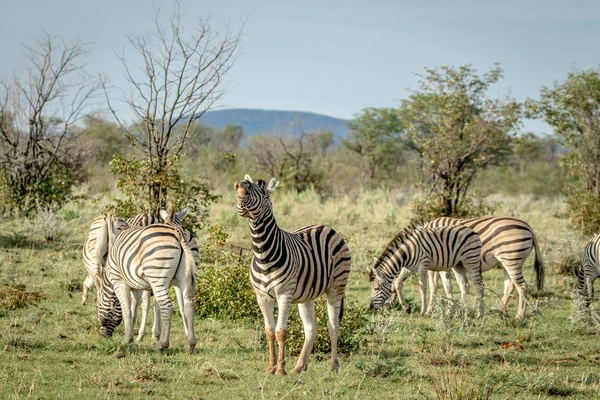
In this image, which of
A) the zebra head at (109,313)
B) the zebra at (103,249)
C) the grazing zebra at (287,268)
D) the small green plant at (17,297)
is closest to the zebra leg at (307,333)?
the grazing zebra at (287,268)

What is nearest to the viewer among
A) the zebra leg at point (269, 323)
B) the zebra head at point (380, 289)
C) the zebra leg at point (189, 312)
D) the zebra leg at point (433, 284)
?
the zebra leg at point (269, 323)

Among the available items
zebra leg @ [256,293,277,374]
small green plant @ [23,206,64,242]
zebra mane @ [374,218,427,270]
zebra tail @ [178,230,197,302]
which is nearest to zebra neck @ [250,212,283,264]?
zebra leg @ [256,293,277,374]

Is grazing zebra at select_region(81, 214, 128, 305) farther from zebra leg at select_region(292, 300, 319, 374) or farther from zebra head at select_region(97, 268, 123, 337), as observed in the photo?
zebra leg at select_region(292, 300, 319, 374)

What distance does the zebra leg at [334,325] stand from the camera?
7.72m

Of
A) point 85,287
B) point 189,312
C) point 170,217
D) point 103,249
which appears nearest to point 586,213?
point 85,287

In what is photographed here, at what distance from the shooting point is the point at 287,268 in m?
Result: 7.19

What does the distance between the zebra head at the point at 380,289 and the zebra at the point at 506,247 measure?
A: 111cm

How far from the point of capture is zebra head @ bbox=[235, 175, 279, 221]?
6742 mm

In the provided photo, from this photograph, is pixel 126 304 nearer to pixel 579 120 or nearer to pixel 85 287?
pixel 85 287

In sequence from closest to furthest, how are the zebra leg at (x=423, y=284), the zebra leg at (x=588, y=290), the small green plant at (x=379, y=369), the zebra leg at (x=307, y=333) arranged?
the zebra leg at (x=307, y=333) < the small green plant at (x=379, y=369) < the zebra leg at (x=588, y=290) < the zebra leg at (x=423, y=284)

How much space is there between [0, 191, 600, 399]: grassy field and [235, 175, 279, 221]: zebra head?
1606 millimetres

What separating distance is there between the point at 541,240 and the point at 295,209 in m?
7.91

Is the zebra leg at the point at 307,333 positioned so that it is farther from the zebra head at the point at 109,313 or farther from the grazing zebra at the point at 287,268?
the zebra head at the point at 109,313

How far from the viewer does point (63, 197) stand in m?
18.3
